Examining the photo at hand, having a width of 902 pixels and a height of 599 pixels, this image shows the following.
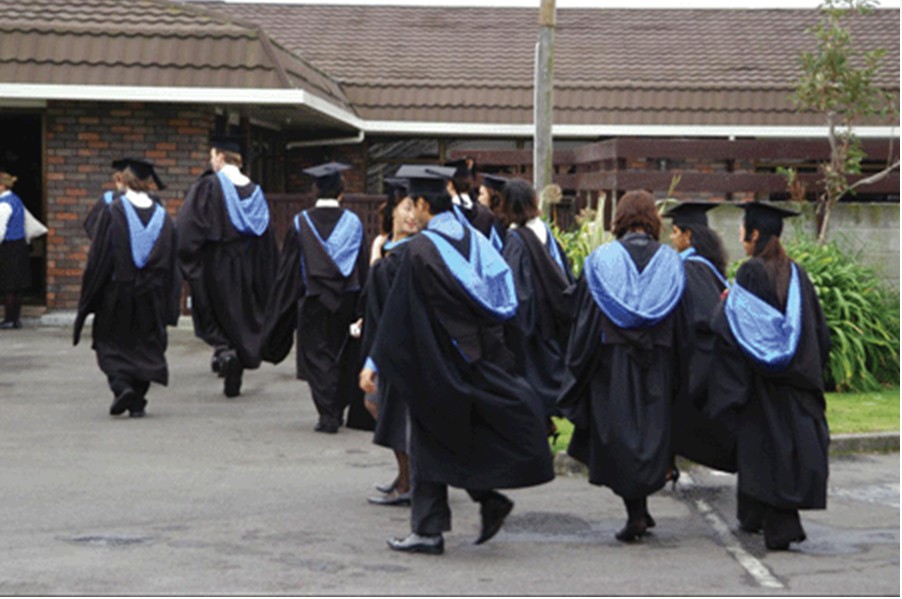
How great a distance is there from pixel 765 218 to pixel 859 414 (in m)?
4.57

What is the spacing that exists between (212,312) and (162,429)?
7.65 ft

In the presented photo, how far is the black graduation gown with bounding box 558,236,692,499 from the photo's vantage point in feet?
26.6

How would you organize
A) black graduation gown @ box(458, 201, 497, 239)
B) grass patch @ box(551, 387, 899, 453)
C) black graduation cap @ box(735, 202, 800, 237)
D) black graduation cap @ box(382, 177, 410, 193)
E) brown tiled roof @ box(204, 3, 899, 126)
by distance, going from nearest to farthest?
black graduation cap @ box(735, 202, 800, 237), black graduation cap @ box(382, 177, 410, 193), grass patch @ box(551, 387, 899, 453), black graduation gown @ box(458, 201, 497, 239), brown tiled roof @ box(204, 3, 899, 126)

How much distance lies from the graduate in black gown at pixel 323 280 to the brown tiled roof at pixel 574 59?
38.7 ft

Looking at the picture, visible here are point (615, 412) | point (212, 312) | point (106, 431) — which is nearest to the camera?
point (615, 412)

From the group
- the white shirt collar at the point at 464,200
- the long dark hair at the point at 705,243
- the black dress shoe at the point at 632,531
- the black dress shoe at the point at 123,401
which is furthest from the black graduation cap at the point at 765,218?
the black dress shoe at the point at 123,401

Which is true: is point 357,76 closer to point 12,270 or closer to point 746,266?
point 12,270

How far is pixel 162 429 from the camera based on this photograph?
38.2 ft

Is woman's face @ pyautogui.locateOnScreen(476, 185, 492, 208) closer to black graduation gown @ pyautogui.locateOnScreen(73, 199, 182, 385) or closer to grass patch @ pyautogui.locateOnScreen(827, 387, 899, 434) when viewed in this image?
black graduation gown @ pyautogui.locateOnScreen(73, 199, 182, 385)

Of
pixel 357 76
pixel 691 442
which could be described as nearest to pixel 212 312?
pixel 691 442

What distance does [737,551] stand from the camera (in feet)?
25.9

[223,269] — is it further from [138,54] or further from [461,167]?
[138,54]

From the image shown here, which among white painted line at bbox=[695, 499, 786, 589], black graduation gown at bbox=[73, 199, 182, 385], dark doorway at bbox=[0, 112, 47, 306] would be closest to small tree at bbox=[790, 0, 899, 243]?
black graduation gown at bbox=[73, 199, 182, 385]

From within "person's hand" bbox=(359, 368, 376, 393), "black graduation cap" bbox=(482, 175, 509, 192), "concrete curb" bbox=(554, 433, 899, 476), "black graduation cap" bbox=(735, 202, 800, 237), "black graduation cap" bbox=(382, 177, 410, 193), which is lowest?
"concrete curb" bbox=(554, 433, 899, 476)
